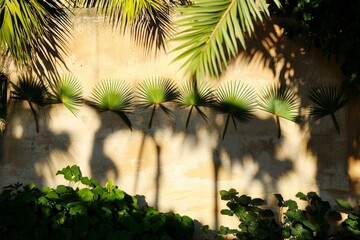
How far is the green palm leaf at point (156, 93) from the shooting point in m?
6.06

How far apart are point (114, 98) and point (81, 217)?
1.31m

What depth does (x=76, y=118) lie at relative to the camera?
241 inches

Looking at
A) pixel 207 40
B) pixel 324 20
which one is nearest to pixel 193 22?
pixel 207 40

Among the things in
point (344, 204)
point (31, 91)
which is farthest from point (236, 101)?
point (31, 91)

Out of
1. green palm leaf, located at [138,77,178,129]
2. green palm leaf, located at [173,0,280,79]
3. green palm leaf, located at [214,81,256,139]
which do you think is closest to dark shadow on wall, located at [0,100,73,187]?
green palm leaf, located at [138,77,178,129]

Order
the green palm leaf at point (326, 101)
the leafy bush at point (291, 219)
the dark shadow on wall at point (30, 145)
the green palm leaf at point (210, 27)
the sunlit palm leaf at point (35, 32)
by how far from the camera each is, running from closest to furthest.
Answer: the green palm leaf at point (210, 27) < the sunlit palm leaf at point (35, 32) < the leafy bush at point (291, 219) < the green palm leaf at point (326, 101) < the dark shadow on wall at point (30, 145)

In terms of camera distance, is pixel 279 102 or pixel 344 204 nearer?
pixel 344 204

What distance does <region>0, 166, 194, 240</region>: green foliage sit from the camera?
540 cm

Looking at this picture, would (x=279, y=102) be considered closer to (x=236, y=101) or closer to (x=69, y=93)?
(x=236, y=101)

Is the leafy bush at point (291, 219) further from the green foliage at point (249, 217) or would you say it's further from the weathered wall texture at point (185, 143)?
the weathered wall texture at point (185, 143)

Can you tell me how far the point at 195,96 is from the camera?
6.04m

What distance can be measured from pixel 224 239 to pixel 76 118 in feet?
6.43

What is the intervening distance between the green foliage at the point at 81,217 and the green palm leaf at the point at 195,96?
42.6 inches

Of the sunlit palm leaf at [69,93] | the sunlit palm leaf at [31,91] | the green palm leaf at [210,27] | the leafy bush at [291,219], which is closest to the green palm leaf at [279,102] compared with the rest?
the leafy bush at [291,219]
